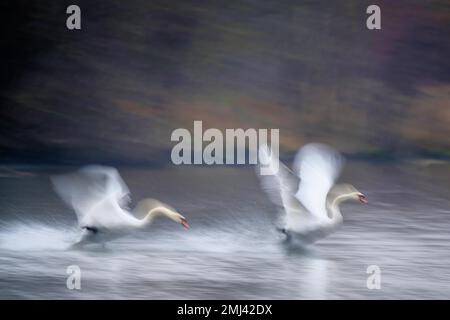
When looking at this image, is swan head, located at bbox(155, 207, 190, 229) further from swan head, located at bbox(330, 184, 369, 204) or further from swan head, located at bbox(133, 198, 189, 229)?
swan head, located at bbox(330, 184, 369, 204)

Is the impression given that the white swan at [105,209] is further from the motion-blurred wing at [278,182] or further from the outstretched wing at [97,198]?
the motion-blurred wing at [278,182]

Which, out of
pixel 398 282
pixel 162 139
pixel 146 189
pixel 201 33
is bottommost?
pixel 398 282

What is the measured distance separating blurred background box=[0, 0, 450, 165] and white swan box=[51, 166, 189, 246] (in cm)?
48

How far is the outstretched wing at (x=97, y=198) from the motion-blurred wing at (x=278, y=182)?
0.79 meters

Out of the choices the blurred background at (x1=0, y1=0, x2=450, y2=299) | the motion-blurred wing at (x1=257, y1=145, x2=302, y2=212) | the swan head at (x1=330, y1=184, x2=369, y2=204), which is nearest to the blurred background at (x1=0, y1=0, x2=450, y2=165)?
the blurred background at (x1=0, y1=0, x2=450, y2=299)

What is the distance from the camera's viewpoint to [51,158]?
5.34 meters

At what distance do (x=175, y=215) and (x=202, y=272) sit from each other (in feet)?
1.67

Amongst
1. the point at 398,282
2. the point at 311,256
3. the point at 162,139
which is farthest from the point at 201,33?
the point at 398,282

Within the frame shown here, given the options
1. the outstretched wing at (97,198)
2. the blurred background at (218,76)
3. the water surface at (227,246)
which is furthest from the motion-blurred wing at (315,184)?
the outstretched wing at (97,198)

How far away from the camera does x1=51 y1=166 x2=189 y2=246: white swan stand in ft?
14.8

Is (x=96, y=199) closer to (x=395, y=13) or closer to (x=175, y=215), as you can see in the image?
(x=175, y=215)

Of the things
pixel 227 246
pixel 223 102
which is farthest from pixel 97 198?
pixel 223 102

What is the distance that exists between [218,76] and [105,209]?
1353 mm

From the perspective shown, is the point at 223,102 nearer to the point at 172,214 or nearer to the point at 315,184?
the point at 172,214
